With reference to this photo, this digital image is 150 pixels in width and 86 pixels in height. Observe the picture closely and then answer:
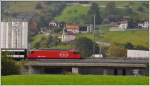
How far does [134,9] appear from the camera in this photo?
15075 cm

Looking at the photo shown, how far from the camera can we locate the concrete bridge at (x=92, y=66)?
45781 mm

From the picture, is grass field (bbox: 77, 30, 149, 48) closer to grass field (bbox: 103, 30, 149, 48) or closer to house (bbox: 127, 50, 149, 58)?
grass field (bbox: 103, 30, 149, 48)

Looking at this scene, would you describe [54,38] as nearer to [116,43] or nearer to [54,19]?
[116,43]

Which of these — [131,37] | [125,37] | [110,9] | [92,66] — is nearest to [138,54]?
[92,66]

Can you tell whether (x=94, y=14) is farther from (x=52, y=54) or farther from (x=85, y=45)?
(x=52, y=54)

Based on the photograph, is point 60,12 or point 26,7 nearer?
point 60,12

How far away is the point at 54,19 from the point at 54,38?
1032 inches

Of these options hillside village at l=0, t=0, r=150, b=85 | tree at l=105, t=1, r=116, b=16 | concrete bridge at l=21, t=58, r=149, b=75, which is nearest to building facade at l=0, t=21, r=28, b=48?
hillside village at l=0, t=0, r=150, b=85

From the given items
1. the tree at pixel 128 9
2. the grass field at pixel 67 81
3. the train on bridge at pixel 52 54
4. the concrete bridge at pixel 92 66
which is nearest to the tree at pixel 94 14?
the tree at pixel 128 9

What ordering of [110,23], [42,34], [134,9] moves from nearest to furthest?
1. [42,34]
2. [110,23]
3. [134,9]

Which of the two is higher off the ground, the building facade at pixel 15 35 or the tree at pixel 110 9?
the tree at pixel 110 9

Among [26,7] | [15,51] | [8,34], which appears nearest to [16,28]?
[8,34]

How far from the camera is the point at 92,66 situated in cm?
4653

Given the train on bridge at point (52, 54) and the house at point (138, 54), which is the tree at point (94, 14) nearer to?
the house at point (138, 54)
